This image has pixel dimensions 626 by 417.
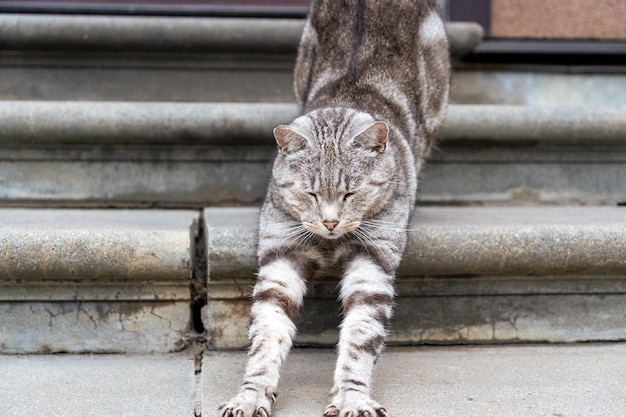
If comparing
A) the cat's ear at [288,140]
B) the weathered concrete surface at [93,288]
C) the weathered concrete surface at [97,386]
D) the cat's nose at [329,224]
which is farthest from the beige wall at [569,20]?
the weathered concrete surface at [97,386]

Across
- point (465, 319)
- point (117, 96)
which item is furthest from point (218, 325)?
point (117, 96)

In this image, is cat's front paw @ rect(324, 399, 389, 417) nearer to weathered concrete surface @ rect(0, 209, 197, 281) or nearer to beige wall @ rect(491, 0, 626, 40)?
weathered concrete surface @ rect(0, 209, 197, 281)

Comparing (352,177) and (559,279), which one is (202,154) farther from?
(559,279)

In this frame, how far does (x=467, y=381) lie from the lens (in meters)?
2.08

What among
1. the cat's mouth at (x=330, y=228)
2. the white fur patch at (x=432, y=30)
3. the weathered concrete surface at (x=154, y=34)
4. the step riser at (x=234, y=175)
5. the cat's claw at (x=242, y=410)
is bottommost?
the cat's claw at (x=242, y=410)

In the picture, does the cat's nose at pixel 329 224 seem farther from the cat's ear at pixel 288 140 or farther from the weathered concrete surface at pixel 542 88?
the weathered concrete surface at pixel 542 88

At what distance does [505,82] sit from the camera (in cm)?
374

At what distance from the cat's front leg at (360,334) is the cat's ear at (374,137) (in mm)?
326

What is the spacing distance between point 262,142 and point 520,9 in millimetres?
1648

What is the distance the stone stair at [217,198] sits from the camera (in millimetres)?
2287

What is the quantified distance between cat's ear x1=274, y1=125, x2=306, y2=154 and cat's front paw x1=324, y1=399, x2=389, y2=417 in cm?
77

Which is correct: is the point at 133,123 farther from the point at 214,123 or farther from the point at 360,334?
the point at 360,334

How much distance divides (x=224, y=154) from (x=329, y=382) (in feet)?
4.28

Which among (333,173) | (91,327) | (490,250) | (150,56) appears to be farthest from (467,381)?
(150,56)
